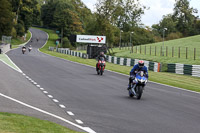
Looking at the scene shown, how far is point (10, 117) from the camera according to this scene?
894 cm

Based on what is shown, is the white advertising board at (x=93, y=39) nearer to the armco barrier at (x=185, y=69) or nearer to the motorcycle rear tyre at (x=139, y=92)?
A: the armco barrier at (x=185, y=69)

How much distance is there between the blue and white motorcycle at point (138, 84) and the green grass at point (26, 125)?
572cm

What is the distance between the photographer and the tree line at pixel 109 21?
94188mm

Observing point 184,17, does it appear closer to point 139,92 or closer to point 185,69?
point 185,69

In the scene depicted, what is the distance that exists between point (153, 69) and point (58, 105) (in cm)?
2599

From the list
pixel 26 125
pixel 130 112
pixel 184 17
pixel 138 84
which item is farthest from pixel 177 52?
pixel 184 17

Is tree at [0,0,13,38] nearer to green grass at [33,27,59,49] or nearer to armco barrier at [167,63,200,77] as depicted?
green grass at [33,27,59,49]

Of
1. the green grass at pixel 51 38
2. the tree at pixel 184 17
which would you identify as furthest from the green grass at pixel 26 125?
the tree at pixel 184 17

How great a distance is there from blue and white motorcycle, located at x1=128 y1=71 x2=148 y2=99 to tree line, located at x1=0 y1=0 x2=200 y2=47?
78.4m

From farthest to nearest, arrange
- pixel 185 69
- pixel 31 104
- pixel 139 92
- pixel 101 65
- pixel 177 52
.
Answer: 1. pixel 177 52
2. pixel 185 69
3. pixel 101 65
4. pixel 139 92
5. pixel 31 104

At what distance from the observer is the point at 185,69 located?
3259 cm

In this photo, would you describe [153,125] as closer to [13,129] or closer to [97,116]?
[97,116]

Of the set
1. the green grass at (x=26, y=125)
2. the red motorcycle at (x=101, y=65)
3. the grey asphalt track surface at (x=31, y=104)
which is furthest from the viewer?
the red motorcycle at (x=101, y=65)

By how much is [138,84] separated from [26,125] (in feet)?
21.9
